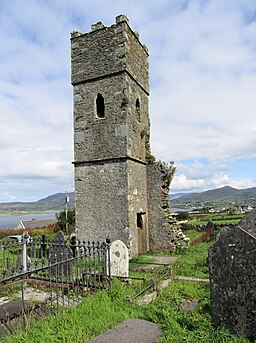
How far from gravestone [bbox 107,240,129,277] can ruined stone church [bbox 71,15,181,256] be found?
301 centimetres

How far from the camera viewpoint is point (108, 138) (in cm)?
1294

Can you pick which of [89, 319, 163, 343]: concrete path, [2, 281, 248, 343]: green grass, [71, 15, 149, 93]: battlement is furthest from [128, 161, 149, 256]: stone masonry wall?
[89, 319, 163, 343]: concrete path

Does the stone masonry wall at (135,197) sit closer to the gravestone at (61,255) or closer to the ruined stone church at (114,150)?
the ruined stone church at (114,150)

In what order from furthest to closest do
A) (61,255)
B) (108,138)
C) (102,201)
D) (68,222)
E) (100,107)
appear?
(68,222) → (100,107) → (108,138) → (102,201) → (61,255)

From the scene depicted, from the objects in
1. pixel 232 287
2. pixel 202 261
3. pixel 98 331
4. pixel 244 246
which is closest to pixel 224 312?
pixel 232 287

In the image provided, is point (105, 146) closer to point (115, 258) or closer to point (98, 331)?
point (115, 258)

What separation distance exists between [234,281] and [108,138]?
375 inches

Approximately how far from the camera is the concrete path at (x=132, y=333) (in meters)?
4.21

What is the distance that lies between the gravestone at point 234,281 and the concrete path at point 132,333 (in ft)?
3.20

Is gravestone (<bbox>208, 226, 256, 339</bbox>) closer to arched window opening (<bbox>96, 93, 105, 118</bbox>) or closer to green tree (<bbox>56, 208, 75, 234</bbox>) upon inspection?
arched window opening (<bbox>96, 93, 105, 118</bbox>)

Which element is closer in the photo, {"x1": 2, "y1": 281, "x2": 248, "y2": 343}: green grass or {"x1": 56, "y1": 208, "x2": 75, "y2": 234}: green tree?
{"x1": 2, "y1": 281, "x2": 248, "y2": 343}: green grass

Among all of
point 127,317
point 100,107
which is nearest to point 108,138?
point 100,107

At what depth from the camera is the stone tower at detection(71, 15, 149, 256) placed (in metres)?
12.5

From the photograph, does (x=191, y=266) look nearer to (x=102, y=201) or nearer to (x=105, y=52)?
(x=102, y=201)
